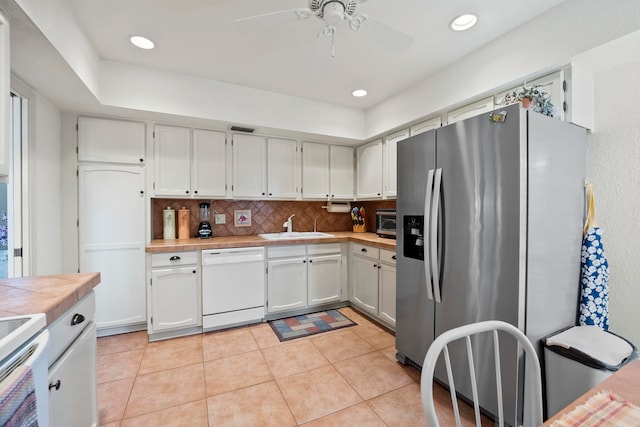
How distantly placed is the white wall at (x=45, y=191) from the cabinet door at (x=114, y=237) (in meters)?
0.17

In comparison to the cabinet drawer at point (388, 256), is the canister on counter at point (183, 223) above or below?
above

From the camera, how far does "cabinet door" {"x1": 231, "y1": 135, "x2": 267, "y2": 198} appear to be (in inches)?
124

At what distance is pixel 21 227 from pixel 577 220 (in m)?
3.73

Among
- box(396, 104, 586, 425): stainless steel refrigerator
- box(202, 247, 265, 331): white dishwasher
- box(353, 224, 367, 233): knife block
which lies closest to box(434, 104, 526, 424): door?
box(396, 104, 586, 425): stainless steel refrigerator

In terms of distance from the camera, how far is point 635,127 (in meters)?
1.68

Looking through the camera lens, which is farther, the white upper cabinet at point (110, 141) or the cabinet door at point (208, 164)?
the cabinet door at point (208, 164)

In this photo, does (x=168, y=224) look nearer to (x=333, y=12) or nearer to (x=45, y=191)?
(x=45, y=191)

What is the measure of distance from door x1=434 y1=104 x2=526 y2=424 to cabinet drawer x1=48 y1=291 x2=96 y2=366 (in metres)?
A: 1.91

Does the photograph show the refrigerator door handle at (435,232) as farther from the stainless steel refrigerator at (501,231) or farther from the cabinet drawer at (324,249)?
the cabinet drawer at (324,249)

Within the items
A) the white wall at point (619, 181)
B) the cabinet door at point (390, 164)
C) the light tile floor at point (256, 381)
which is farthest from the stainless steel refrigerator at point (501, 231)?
the cabinet door at point (390, 164)

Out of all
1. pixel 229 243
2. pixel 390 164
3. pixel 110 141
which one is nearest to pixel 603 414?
pixel 229 243

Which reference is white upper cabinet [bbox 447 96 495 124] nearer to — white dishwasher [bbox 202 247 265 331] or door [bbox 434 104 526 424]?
door [bbox 434 104 526 424]

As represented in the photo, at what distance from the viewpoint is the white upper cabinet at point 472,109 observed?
7.21ft

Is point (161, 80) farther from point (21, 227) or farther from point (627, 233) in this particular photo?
point (627, 233)
